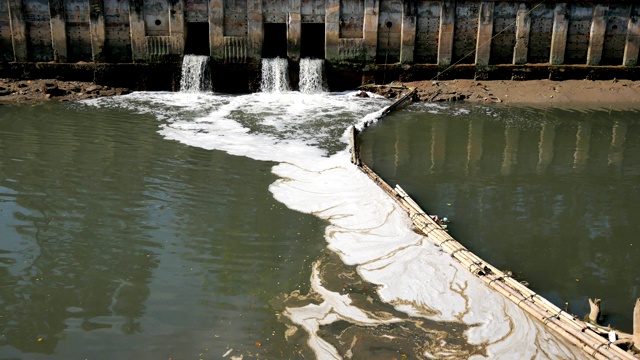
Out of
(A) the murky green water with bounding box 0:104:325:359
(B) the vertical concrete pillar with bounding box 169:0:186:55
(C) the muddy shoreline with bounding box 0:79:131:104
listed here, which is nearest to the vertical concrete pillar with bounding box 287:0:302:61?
(B) the vertical concrete pillar with bounding box 169:0:186:55

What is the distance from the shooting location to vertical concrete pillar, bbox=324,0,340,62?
78.9 ft

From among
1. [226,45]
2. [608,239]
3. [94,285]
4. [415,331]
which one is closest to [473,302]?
[415,331]

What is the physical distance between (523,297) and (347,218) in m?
4.08

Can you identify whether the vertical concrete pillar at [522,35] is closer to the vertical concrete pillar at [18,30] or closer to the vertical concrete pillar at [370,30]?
the vertical concrete pillar at [370,30]

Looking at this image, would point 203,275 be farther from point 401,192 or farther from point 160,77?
point 160,77

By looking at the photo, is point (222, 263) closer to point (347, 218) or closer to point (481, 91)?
point (347, 218)

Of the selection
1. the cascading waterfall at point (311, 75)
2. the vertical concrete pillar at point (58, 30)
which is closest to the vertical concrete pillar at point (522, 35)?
the cascading waterfall at point (311, 75)

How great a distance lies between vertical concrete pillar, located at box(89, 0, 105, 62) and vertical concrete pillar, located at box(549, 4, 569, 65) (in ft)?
55.0

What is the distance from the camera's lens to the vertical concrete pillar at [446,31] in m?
24.0

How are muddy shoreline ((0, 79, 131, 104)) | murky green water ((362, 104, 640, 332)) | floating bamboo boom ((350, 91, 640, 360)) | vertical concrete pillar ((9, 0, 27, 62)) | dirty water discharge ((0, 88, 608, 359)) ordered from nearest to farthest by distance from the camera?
floating bamboo boom ((350, 91, 640, 360)), dirty water discharge ((0, 88, 608, 359)), murky green water ((362, 104, 640, 332)), muddy shoreline ((0, 79, 131, 104)), vertical concrete pillar ((9, 0, 27, 62))

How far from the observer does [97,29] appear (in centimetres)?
2412

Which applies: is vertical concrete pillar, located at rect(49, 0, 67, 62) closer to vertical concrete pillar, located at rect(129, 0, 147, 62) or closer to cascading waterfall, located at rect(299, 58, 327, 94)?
vertical concrete pillar, located at rect(129, 0, 147, 62)

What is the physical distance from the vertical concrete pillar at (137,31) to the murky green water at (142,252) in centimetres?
839

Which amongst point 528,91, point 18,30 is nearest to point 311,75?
point 528,91
